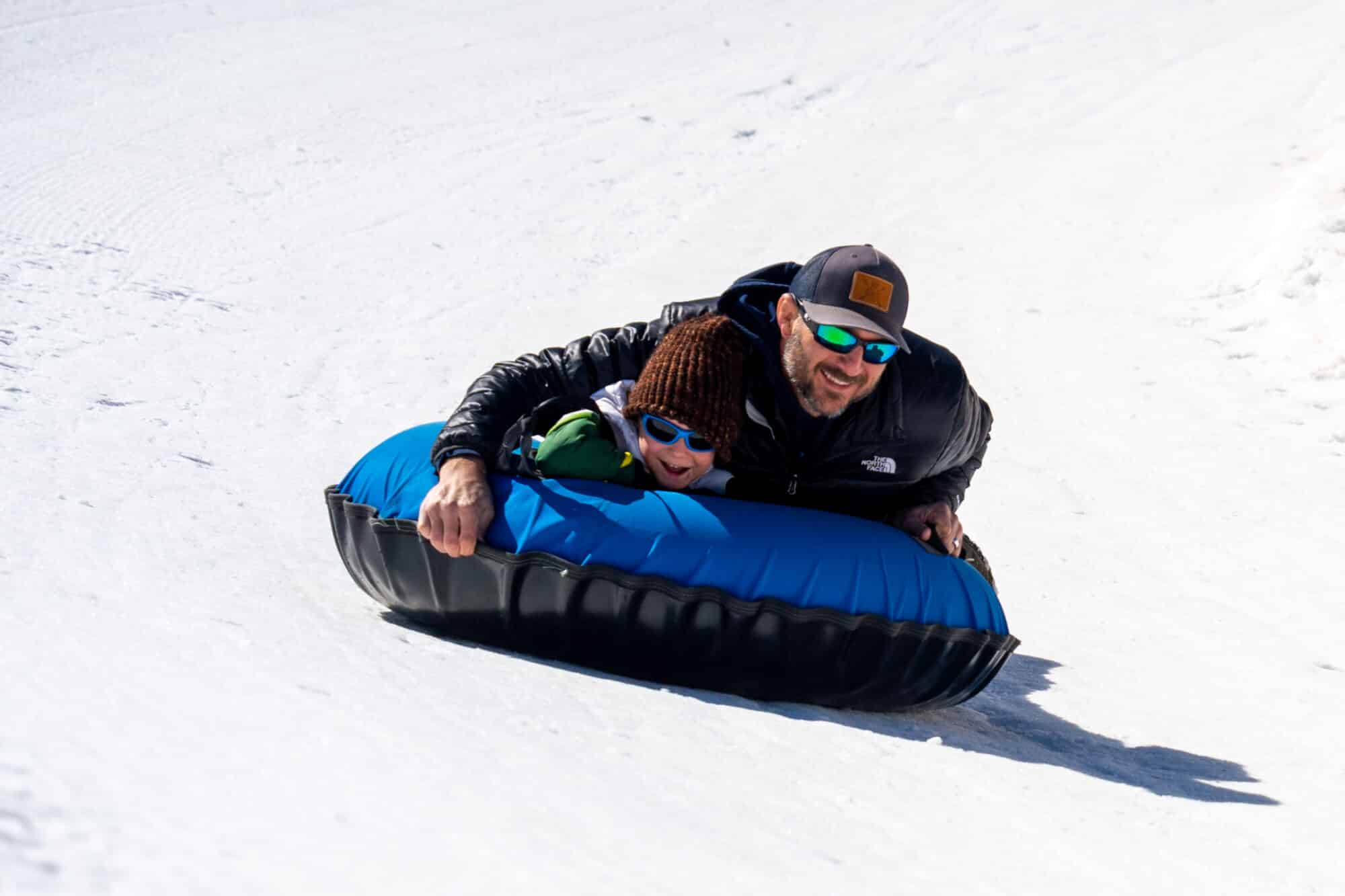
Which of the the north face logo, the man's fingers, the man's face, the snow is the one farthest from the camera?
the the north face logo

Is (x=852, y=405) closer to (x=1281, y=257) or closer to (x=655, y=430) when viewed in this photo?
(x=655, y=430)

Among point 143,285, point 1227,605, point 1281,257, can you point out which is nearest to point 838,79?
point 1281,257

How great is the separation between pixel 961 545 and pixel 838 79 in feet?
32.2

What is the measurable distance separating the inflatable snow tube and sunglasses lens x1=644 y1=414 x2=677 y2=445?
126 millimetres

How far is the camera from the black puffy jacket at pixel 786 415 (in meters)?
3.54

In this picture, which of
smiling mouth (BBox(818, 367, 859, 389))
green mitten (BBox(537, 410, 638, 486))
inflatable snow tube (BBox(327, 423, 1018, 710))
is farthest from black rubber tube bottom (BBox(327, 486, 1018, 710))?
smiling mouth (BBox(818, 367, 859, 389))

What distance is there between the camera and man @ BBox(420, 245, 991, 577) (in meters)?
3.38

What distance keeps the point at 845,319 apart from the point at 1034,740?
109cm

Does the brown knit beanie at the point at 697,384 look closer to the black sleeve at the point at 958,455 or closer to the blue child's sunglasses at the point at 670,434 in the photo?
the blue child's sunglasses at the point at 670,434

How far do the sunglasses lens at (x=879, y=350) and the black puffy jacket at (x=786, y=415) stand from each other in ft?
0.57

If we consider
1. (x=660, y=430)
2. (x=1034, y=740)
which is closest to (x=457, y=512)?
(x=660, y=430)

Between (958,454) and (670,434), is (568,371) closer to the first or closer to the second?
(670,434)

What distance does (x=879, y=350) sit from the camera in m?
3.40

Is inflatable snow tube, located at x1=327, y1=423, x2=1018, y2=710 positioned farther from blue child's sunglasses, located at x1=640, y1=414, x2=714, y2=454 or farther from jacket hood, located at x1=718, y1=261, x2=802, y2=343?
jacket hood, located at x1=718, y1=261, x2=802, y2=343
